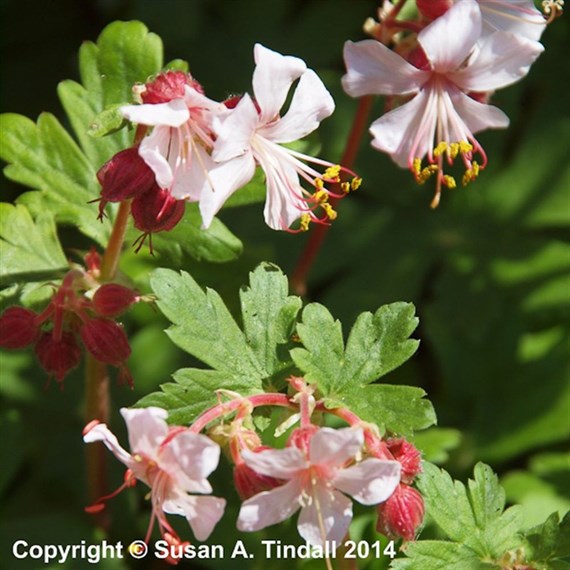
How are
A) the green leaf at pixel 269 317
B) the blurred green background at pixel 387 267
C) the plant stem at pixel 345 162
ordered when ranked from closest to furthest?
the green leaf at pixel 269 317
the plant stem at pixel 345 162
the blurred green background at pixel 387 267

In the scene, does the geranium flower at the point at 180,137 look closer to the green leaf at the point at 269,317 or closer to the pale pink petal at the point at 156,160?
the pale pink petal at the point at 156,160

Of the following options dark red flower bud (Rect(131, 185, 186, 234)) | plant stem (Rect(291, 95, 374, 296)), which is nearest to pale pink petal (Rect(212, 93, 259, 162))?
dark red flower bud (Rect(131, 185, 186, 234))

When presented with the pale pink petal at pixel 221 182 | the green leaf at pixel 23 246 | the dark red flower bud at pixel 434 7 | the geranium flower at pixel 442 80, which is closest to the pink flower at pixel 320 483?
the pale pink petal at pixel 221 182

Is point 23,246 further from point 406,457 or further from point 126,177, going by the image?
point 406,457

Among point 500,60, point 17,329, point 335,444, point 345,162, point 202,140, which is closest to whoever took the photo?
point 335,444

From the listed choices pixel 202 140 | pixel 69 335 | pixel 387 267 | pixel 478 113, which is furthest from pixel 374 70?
pixel 387 267

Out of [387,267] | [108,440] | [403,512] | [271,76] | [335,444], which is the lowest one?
[387,267]

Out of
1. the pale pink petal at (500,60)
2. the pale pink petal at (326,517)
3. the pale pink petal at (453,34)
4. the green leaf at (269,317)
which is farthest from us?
the pale pink petal at (500,60)

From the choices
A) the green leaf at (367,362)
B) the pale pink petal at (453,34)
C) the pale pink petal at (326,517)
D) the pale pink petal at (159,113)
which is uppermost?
the pale pink petal at (453,34)

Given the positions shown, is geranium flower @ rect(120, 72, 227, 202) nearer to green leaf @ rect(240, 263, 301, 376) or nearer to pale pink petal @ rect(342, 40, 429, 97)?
green leaf @ rect(240, 263, 301, 376)
